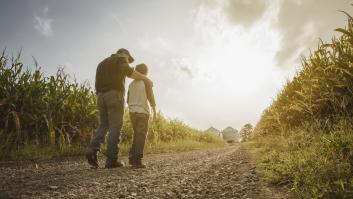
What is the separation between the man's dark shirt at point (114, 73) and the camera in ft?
18.9

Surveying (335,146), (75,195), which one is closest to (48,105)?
(75,195)

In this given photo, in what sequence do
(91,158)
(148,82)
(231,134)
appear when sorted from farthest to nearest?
(231,134) → (148,82) → (91,158)

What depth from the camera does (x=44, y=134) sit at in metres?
7.67

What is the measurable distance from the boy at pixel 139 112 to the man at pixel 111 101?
0.40m

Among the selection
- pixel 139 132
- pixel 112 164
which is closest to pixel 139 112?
pixel 139 132

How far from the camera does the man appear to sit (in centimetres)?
566

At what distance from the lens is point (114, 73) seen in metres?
5.78

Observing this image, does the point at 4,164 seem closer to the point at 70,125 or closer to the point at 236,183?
the point at 70,125

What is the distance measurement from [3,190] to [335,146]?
13.5 feet

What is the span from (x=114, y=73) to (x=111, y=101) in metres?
0.57

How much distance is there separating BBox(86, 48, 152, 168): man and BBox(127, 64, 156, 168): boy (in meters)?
0.40

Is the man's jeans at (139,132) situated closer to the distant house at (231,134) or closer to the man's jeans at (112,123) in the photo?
the man's jeans at (112,123)

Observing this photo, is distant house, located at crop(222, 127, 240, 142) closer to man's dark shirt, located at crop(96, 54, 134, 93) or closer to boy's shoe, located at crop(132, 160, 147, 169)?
boy's shoe, located at crop(132, 160, 147, 169)

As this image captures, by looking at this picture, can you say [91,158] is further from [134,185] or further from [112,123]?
[134,185]
